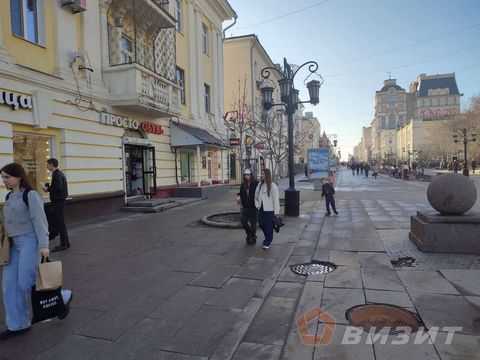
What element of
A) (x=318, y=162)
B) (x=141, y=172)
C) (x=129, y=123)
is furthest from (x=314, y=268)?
(x=318, y=162)

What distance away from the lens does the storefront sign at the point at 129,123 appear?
12.3 metres

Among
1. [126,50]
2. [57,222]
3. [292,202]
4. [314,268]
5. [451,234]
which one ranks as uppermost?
[126,50]

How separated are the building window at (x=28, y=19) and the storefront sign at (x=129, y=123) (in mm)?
2952

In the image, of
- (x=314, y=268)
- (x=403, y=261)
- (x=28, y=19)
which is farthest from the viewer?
(x=28, y=19)

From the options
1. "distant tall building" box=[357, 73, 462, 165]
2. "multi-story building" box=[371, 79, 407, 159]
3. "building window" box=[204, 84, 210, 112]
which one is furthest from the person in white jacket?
"multi-story building" box=[371, 79, 407, 159]

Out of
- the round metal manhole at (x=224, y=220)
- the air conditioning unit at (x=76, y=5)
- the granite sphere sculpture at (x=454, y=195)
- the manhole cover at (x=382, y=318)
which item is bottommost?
the manhole cover at (x=382, y=318)

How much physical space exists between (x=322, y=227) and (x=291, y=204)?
1.89 m

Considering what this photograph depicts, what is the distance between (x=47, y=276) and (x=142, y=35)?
545 inches

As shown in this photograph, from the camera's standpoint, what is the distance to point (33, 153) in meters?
10.1

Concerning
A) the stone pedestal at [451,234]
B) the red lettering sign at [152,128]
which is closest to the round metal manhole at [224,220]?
the stone pedestal at [451,234]

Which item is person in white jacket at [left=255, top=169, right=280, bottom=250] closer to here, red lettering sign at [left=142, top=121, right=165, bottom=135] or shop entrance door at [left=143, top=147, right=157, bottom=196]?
red lettering sign at [left=142, top=121, right=165, bottom=135]

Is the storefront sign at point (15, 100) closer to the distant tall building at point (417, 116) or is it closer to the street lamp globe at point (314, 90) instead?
the street lamp globe at point (314, 90)

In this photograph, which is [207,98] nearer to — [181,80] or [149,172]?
[181,80]

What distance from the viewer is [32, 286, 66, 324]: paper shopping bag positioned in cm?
360
